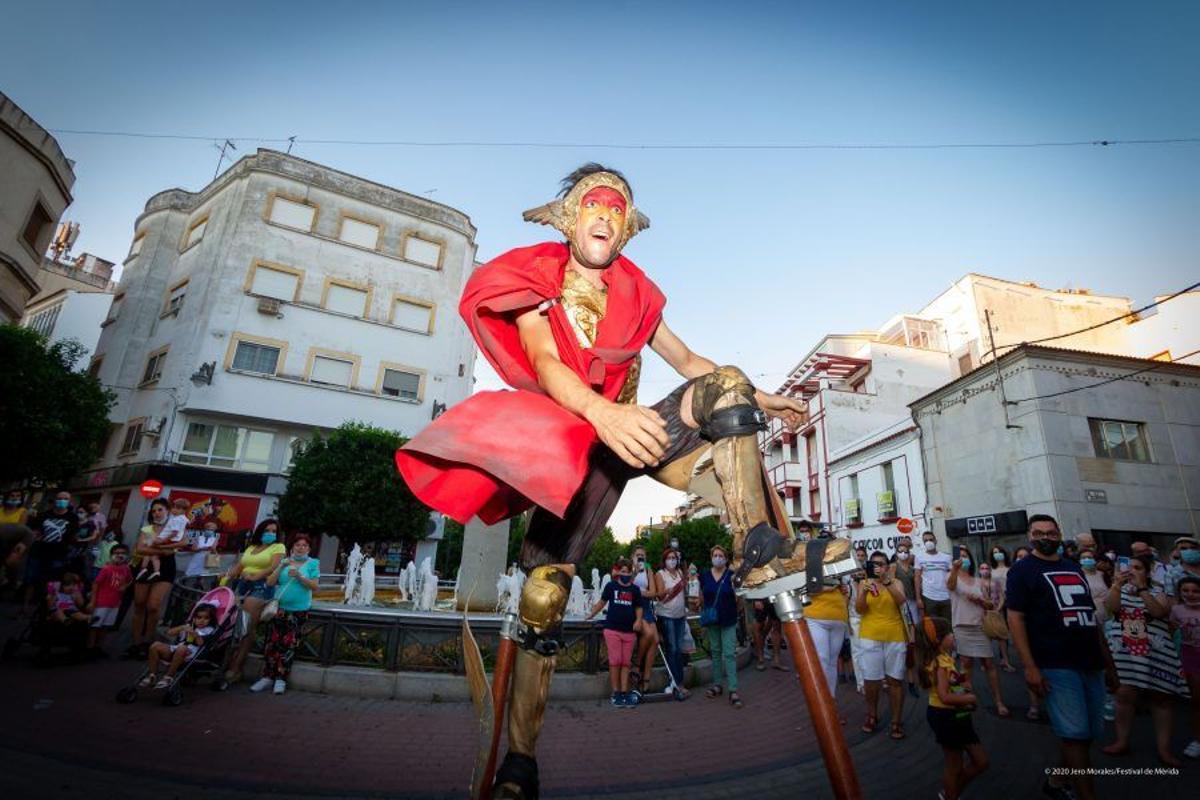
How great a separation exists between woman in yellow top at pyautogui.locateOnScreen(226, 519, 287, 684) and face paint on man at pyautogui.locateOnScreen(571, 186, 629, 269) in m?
6.76

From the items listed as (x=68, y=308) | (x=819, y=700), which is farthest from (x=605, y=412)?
(x=68, y=308)

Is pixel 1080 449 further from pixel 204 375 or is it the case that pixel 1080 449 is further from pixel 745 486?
pixel 204 375

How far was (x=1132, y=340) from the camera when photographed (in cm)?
2658

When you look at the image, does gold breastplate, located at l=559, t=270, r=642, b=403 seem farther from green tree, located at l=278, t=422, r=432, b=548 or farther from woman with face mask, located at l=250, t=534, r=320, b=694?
green tree, located at l=278, t=422, r=432, b=548

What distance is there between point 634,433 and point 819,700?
0.92 meters

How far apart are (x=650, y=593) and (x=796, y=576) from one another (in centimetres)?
703

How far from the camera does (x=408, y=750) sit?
5.03 m

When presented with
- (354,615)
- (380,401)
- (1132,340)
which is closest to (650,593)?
(354,615)

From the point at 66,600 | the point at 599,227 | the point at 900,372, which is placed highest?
the point at 900,372

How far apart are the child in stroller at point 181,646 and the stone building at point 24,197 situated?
20189 millimetres

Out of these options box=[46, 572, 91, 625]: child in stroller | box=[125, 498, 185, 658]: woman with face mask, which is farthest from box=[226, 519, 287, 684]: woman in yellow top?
box=[46, 572, 91, 625]: child in stroller

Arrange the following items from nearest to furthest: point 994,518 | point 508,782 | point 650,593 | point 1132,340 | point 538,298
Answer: point 508,782, point 538,298, point 650,593, point 994,518, point 1132,340

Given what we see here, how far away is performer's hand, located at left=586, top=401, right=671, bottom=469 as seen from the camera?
5.65 feet

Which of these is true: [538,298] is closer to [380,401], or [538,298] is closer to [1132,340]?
[380,401]
